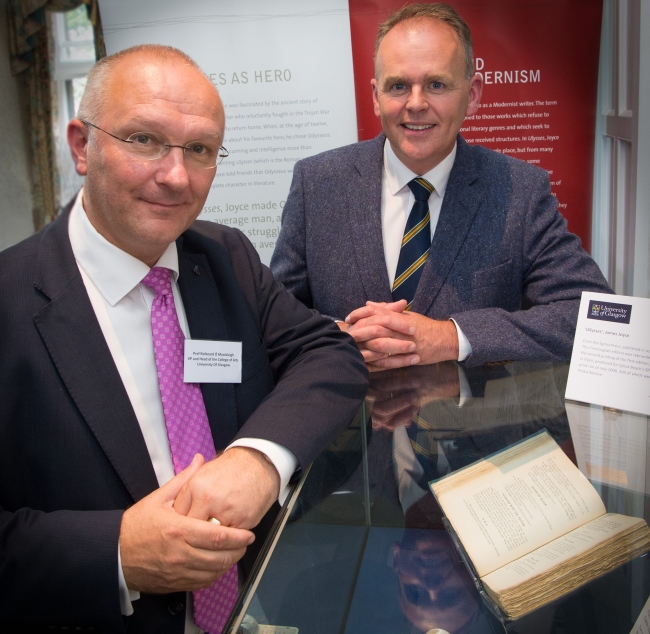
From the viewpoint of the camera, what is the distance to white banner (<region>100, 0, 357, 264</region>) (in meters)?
3.58

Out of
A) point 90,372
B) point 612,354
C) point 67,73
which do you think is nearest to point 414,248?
point 612,354

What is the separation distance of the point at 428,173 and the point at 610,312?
100 centimetres

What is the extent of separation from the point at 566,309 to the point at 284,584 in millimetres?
1473

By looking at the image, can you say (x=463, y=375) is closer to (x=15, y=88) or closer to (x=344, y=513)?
(x=344, y=513)

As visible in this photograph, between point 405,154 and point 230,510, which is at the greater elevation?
point 405,154

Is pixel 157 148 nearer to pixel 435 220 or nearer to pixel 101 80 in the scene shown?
pixel 101 80

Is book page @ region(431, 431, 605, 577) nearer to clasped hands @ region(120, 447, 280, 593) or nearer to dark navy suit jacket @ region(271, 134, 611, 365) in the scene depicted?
clasped hands @ region(120, 447, 280, 593)

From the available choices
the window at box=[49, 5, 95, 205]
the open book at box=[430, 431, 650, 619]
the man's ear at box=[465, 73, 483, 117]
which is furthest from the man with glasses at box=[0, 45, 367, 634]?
the window at box=[49, 5, 95, 205]

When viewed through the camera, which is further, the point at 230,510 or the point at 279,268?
the point at 279,268

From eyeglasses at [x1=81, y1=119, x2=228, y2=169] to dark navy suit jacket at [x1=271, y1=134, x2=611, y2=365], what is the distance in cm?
98

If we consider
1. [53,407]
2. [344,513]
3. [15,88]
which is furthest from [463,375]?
[15,88]

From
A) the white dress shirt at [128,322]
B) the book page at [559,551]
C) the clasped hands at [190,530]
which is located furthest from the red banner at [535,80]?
the clasped hands at [190,530]

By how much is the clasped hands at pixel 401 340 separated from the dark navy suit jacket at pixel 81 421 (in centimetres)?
29

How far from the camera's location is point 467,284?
245 cm
